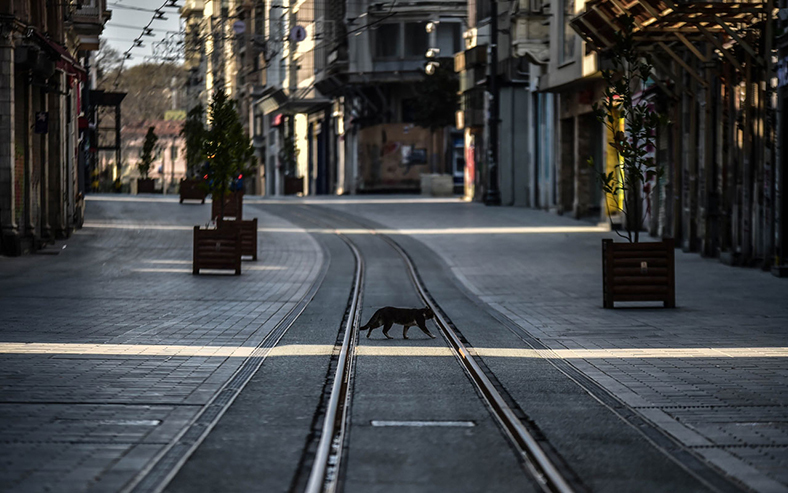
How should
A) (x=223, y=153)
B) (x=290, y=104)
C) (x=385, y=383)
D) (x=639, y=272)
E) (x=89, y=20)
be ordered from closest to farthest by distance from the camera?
(x=385, y=383) < (x=639, y=272) < (x=223, y=153) < (x=89, y=20) < (x=290, y=104)

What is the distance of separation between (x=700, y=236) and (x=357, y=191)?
42.7m

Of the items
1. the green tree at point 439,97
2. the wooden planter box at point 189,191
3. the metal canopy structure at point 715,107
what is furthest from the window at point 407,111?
the metal canopy structure at point 715,107

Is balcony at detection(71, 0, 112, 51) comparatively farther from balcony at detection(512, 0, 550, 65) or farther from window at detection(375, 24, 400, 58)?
window at detection(375, 24, 400, 58)

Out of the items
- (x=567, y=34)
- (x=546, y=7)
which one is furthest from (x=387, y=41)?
(x=567, y=34)

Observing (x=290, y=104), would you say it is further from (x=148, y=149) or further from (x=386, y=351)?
(x=386, y=351)

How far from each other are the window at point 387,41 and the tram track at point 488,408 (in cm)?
5055

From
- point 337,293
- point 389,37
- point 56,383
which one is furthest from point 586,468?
point 389,37

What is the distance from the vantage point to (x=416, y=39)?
205ft

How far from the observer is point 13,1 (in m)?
24.5

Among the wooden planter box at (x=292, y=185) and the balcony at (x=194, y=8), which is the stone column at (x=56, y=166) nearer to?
the wooden planter box at (x=292, y=185)

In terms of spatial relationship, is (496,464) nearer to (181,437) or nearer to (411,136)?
(181,437)

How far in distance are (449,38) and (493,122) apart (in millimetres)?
18888

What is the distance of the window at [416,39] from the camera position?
2454 inches

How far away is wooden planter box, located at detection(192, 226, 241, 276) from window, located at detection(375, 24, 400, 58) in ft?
137
